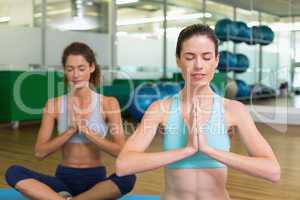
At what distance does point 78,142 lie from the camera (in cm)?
173

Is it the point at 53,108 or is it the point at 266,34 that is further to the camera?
the point at 266,34

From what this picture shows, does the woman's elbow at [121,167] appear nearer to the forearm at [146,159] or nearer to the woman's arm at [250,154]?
the forearm at [146,159]

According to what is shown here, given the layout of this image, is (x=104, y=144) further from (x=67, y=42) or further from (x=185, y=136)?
(x=67, y=42)

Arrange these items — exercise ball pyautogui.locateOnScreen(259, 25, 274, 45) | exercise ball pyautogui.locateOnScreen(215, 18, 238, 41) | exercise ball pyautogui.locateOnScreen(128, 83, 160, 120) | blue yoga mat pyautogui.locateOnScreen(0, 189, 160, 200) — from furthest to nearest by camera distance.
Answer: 1. exercise ball pyautogui.locateOnScreen(259, 25, 274, 45)
2. exercise ball pyautogui.locateOnScreen(215, 18, 238, 41)
3. exercise ball pyautogui.locateOnScreen(128, 83, 160, 120)
4. blue yoga mat pyautogui.locateOnScreen(0, 189, 160, 200)

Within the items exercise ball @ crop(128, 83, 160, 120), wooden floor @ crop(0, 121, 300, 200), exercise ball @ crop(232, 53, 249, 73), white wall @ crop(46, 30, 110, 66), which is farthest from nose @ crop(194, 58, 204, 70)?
exercise ball @ crop(232, 53, 249, 73)

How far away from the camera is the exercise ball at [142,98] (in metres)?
5.20

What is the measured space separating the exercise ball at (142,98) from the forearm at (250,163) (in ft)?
13.4

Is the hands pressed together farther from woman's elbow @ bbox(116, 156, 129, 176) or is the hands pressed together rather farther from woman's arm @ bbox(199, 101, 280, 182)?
woman's elbow @ bbox(116, 156, 129, 176)

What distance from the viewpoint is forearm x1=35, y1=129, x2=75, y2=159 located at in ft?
5.28

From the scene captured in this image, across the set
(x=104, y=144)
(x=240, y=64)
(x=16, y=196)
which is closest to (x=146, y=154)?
(x=104, y=144)

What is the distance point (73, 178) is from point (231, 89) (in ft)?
17.7

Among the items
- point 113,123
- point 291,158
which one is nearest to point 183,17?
point 291,158

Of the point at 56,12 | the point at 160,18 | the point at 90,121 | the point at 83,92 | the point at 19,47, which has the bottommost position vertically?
the point at 90,121

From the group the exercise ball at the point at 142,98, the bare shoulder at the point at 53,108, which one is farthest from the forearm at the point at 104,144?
the exercise ball at the point at 142,98
